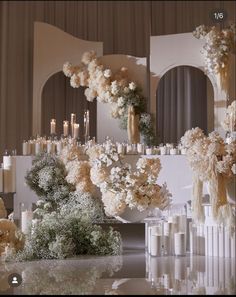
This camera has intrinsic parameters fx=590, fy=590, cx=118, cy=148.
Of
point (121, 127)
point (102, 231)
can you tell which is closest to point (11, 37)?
point (121, 127)

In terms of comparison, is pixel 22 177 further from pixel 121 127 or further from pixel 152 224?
pixel 121 127

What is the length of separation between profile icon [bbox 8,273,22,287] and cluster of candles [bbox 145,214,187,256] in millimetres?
769

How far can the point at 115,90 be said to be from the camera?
645 centimetres

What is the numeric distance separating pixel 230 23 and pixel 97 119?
1.88 meters

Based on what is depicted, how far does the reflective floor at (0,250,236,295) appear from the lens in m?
2.24

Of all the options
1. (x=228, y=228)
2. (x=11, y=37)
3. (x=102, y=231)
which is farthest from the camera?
(x=11, y=37)

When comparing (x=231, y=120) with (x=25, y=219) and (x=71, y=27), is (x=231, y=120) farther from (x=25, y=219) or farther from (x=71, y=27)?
(x=71, y=27)

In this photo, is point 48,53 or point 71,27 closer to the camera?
point 48,53

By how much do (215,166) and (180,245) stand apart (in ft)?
1.47

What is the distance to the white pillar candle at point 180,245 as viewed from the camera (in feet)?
9.77

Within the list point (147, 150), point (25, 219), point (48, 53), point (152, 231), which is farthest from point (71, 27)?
point (152, 231)

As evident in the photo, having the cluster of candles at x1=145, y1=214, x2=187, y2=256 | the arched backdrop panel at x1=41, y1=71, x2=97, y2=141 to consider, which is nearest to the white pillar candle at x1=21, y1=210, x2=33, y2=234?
the cluster of candles at x1=145, y1=214, x2=187, y2=256

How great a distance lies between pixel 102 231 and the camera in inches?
121

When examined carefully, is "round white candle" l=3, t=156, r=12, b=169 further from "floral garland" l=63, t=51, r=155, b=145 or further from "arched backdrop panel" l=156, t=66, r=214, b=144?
"arched backdrop panel" l=156, t=66, r=214, b=144
